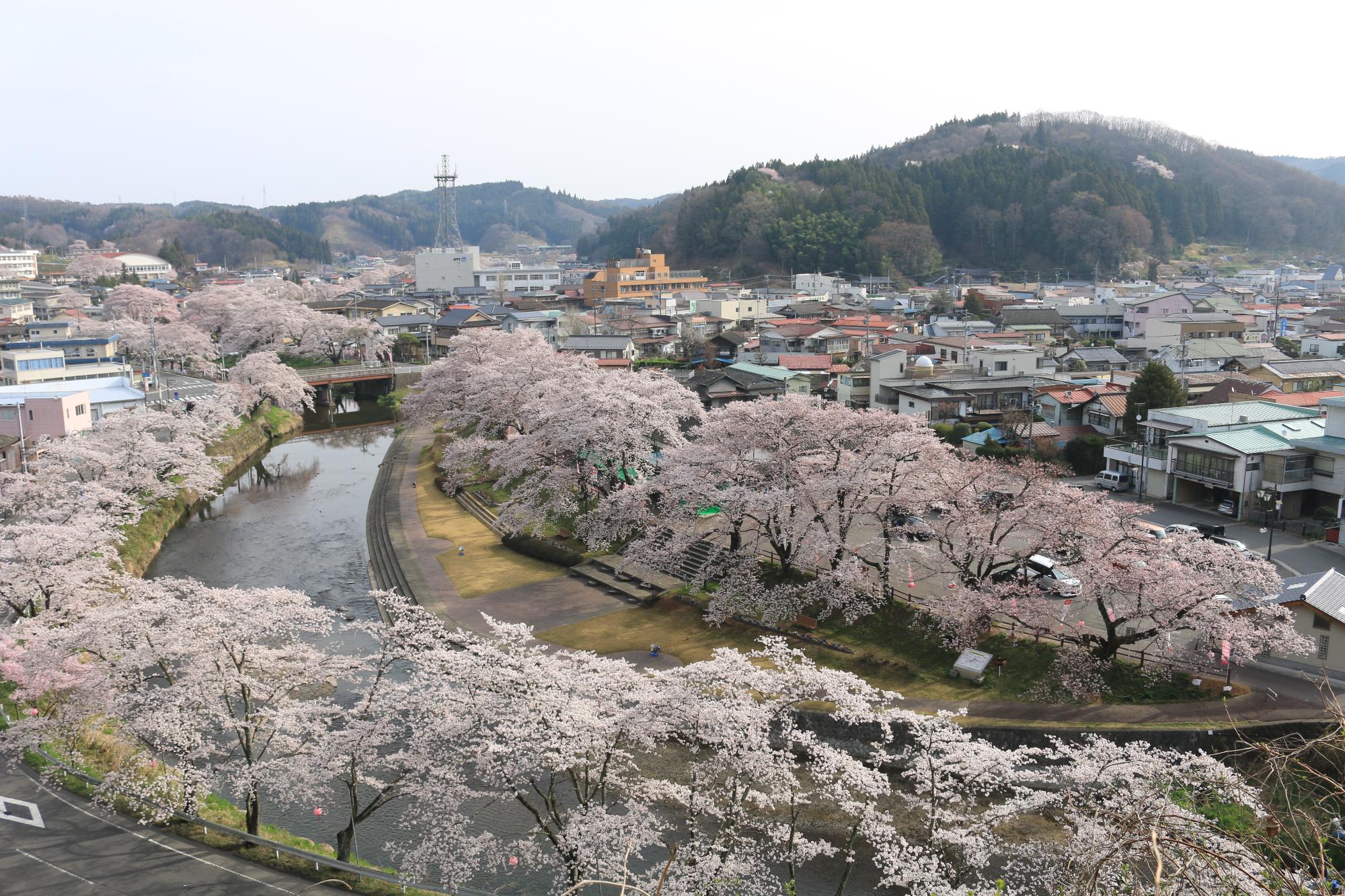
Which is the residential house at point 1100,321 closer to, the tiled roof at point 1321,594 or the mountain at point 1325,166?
the tiled roof at point 1321,594

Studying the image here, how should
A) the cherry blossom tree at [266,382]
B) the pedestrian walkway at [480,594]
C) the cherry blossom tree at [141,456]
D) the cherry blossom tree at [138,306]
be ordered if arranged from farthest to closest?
the cherry blossom tree at [138,306]
the cherry blossom tree at [266,382]
the cherry blossom tree at [141,456]
the pedestrian walkway at [480,594]

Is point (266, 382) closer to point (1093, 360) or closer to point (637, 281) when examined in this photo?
point (1093, 360)

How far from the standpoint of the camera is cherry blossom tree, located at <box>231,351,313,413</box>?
120ft

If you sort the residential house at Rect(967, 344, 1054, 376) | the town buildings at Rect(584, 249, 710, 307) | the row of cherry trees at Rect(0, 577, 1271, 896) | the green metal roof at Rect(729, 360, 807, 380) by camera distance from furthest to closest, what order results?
the town buildings at Rect(584, 249, 710, 307)
the green metal roof at Rect(729, 360, 807, 380)
the residential house at Rect(967, 344, 1054, 376)
the row of cherry trees at Rect(0, 577, 1271, 896)

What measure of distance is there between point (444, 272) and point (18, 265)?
4085 cm

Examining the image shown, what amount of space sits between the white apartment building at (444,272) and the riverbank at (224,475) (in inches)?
1571

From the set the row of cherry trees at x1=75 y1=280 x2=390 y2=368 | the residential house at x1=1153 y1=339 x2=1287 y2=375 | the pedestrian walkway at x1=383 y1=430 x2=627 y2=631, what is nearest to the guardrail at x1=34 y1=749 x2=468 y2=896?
the pedestrian walkway at x1=383 y1=430 x2=627 y2=631

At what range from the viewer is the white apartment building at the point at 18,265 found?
83250 millimetres

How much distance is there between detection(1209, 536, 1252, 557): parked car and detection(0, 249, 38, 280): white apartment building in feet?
308

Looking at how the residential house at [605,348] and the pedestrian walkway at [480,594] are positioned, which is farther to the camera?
the residential house at [605,348]

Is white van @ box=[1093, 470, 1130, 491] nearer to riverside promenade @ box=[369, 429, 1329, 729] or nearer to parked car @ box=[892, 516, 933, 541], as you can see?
parked car @ box=[892, 516, 933, 541]

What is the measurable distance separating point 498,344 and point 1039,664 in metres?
23.5

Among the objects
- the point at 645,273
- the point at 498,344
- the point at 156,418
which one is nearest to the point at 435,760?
the point at 156,418

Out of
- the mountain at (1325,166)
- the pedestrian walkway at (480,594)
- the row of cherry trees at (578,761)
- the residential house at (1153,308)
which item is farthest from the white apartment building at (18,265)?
the mountain at (1325,166)
